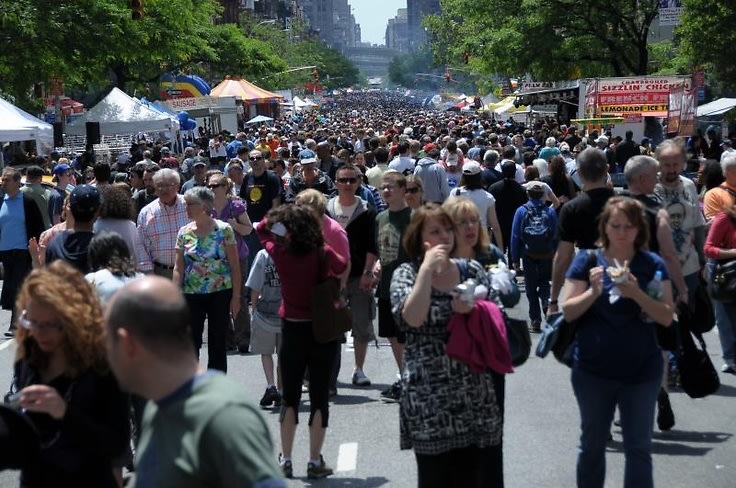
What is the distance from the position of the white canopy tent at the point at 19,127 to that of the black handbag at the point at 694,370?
52.8 feet

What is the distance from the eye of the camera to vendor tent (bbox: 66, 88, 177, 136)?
30.3m

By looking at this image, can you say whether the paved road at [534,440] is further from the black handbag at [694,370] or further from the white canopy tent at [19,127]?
the white canopy tent at [19,127]

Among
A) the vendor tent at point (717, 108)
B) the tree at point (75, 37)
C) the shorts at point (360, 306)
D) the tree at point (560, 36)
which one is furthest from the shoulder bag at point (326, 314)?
the tree at point (560, 36)

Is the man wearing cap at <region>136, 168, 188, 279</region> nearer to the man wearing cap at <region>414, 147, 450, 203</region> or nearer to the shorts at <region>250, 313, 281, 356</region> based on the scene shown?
the shorts at <region>250, 313, 281, 356</region>

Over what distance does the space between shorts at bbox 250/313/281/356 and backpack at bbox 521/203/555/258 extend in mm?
3983

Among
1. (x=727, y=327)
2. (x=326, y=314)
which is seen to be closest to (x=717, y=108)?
(x=727, y=327)

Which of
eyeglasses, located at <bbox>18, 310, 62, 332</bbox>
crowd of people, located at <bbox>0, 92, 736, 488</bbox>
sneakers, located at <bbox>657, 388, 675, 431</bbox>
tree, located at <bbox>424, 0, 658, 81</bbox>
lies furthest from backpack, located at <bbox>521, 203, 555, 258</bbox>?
tree, located at <bbox>424, 0, 658, 81</bbox>

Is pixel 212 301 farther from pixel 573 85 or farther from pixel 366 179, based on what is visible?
pixel 573 85

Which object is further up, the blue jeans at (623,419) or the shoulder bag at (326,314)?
the shoulder bag at (326,314)

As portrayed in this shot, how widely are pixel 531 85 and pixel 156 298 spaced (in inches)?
1834

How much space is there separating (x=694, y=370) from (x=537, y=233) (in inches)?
200

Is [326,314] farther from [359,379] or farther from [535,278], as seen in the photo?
[535,278]

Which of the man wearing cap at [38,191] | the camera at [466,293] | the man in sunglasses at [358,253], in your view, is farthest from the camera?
the man wearing cap at [38,191]

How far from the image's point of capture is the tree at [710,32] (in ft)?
106
